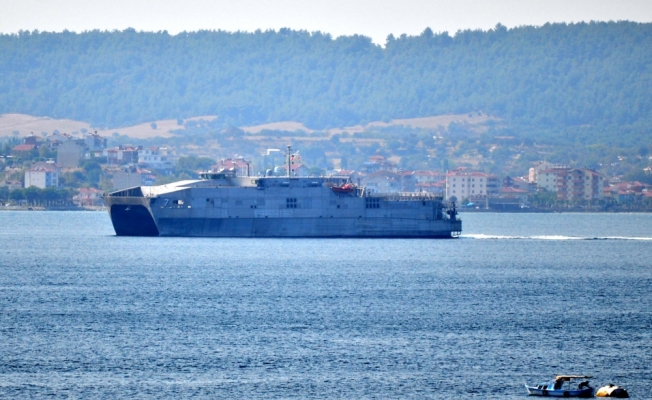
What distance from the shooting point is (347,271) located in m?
65.8

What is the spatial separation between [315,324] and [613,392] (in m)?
14.4

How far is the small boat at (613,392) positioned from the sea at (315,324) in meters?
0.46

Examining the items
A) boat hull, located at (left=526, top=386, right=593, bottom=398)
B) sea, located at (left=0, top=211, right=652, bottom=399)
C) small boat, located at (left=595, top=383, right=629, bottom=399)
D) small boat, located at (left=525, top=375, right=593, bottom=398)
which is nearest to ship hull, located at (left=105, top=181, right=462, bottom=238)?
sea, located at (left=0, top=211, right=652, bottom=399)

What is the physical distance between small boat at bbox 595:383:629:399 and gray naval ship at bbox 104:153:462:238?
54483 millimetres

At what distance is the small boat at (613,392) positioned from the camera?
111 feet

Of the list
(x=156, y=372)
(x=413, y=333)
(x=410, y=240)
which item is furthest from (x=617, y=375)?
(x=410, y=240)

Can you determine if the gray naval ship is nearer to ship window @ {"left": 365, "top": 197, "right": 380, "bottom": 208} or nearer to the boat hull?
ship window @ {"left": 365, "top": 197, "right": 380, "bottom": 208}

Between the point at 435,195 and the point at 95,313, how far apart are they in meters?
46.3

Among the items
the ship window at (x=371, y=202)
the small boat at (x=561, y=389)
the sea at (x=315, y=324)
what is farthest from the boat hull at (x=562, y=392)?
the ship window at (x=371, y=202)

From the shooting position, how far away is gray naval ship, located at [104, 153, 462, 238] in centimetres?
8775

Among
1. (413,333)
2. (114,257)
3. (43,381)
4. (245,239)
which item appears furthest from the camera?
(245,239)

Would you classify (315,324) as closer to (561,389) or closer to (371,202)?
(561,389)

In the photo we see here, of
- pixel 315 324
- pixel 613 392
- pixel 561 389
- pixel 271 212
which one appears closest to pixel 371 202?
pixel 271 212

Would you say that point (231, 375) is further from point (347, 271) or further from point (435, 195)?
point (435, 195)
